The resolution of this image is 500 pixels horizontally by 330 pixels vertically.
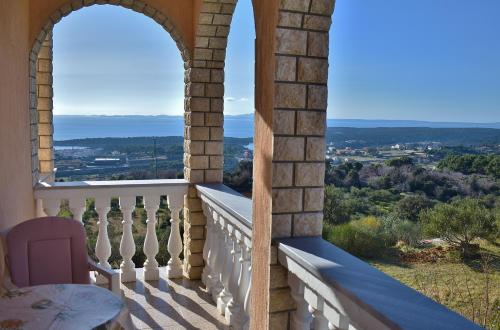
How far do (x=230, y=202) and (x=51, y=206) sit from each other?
1.93 meters

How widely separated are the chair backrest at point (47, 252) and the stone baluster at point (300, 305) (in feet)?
5.24

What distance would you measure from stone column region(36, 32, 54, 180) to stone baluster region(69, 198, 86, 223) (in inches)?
64.6

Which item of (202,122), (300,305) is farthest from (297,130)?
(202,122)

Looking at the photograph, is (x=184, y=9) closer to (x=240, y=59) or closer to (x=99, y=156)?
(x=240, y=59)

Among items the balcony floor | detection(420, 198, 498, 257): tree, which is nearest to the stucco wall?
the balcony floor

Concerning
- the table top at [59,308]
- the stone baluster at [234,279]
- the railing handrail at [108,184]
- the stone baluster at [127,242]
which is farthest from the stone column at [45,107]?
the table top at [59,308]

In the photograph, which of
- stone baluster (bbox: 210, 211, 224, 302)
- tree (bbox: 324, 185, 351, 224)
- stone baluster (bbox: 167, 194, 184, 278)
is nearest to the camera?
tree (bbox: 324, 185, 351, 224)

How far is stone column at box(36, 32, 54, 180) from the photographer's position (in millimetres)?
5512

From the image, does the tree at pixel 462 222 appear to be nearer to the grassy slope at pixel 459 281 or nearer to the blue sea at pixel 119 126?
the grassy slope at pixel 459 281

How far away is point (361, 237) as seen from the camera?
11.6 ft

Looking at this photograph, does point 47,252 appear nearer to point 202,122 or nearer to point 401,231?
point 202,122

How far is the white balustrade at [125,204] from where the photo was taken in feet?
13.3

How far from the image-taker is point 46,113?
5.51 m

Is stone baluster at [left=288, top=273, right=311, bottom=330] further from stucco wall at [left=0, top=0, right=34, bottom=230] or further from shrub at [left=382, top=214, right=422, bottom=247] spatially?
stucco wall at [left=0, top=0, right=34, bottom=230]
